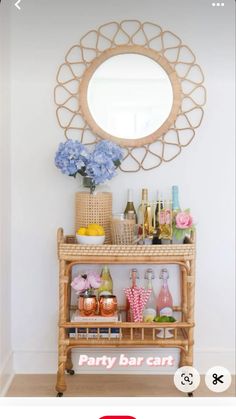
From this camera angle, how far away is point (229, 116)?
2320 millimetres

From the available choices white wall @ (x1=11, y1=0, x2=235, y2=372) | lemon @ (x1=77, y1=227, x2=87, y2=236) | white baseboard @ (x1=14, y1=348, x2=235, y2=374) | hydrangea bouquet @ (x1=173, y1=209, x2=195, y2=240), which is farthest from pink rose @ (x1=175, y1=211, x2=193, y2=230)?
white baseboard @ (x1=14, y1=348, x2=235, y2=374)

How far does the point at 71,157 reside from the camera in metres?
2.10

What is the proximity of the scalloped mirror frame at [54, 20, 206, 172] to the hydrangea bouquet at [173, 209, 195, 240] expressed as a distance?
288 mm

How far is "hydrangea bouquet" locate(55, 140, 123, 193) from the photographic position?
6.90 ft

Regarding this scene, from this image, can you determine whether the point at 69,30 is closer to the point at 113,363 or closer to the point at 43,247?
the point at 43,247

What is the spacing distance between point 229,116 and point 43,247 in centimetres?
90

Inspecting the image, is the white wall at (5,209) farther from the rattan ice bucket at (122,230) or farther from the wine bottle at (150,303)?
the wine bottle at (150,303)

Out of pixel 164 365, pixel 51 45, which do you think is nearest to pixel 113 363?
pixel 164 365

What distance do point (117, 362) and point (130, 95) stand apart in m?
1.07

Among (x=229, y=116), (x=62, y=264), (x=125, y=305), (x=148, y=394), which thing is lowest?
(x=148, y=394)

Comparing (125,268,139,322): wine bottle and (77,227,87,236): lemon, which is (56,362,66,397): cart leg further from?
(77,227,87,236): lemon

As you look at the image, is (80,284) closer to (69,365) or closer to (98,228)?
(98,228)
